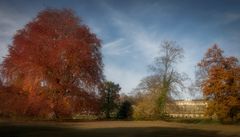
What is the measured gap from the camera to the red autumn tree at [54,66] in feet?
106

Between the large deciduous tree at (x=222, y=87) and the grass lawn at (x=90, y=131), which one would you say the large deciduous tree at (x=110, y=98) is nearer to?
the large deciduous tree at (x=222, y=87)

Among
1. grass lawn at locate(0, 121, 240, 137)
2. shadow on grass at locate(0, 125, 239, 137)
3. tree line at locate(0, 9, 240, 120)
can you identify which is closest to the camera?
shadow on grass at locate(0, 125, 239, 137)

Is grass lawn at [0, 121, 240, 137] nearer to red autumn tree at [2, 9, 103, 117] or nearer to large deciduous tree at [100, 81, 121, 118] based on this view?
red autumn tree at [2, 9, 103, 117]

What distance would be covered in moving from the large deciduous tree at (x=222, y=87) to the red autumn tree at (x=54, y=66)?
16909 millimetres

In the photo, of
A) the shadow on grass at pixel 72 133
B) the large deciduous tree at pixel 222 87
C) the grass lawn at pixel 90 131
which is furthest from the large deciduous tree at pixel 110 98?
the shadow on grass at pixel 72 133

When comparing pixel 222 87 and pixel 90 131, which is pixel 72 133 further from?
pixel 222 87

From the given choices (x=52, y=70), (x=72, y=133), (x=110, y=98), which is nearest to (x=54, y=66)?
(x=52, y=70)

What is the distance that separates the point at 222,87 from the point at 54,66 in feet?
77.4

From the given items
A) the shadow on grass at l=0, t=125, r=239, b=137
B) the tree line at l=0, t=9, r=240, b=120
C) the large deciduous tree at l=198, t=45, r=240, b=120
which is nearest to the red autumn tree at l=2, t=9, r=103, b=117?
the tree line at l=0, t=9, r=240, b=120

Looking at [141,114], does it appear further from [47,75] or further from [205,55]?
[47,75]

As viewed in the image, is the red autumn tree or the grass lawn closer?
the grass lawn

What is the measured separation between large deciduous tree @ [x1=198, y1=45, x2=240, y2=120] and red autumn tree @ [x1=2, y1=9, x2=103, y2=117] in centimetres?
1691

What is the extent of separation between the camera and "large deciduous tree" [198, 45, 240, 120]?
41.5 meters

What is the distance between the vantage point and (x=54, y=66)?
32.8 metres
